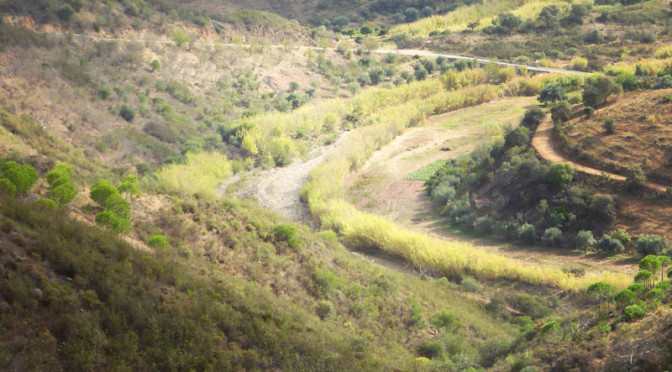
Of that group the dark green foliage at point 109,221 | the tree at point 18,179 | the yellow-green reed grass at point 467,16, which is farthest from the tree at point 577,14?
the tree at point 18,179

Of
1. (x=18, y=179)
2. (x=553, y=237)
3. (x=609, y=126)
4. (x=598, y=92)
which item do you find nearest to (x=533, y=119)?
(x=598, y=92)

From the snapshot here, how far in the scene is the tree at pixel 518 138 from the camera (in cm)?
3609

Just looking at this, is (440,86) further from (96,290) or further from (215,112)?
(96,290)

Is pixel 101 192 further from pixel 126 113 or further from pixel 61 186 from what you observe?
pixel 126 113

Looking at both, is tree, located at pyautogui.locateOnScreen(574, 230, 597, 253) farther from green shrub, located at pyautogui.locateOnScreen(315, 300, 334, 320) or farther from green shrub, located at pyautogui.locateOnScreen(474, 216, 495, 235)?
green shrub, located at pyautogui.locateOnScreen(315, 300, 334, 320)

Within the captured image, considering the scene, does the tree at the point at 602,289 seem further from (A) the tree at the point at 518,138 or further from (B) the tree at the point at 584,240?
(A) the tree at the point at 518,138

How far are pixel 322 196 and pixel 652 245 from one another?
18.3 metres

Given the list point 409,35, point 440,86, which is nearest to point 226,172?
point 440,86

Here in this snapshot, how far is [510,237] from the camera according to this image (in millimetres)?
31453

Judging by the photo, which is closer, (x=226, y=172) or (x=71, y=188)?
(x=71, y=188)

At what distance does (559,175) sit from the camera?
3153cm

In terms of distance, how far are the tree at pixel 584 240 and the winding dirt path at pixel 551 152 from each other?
3.74m

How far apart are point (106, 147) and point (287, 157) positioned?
43.4 feet

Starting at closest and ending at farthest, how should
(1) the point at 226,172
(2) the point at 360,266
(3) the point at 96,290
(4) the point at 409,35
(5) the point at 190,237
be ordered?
(3) the point at 96,290
(5) the point at 190,237
(2) the point at 360,266
(1) the point at 226,172
(4) the point at 409,35
